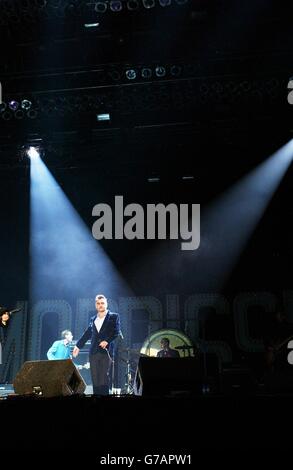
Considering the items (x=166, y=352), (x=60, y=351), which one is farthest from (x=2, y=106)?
(x=166, y=352)

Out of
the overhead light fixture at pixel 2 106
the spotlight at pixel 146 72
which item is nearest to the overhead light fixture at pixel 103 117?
the spotlight at pixel 146 72

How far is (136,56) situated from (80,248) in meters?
4.41

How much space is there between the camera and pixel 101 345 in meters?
6.83

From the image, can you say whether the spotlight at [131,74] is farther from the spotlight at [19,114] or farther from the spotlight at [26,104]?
the spotlight at [19,114]

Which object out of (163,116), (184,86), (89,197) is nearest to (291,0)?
(184,86)

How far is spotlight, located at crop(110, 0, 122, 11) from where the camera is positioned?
6.56m

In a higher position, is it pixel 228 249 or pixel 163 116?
pixel 163 116

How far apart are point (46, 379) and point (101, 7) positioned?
207 inches

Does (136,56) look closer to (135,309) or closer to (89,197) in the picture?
(89,197)

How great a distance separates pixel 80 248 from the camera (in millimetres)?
10219

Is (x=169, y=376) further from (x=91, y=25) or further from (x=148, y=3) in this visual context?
(x=91, y=25)

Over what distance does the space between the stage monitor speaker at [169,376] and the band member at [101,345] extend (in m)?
3.20

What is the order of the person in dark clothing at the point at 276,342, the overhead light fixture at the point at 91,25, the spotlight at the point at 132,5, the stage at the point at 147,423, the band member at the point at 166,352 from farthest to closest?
the band member at the point at 166,352 → the person in dark clothing at the point at 276,342 → the overhead light fixture at the point at 91,25 → the spotlight at the point at 132,5 → the stage at the point at 147,423

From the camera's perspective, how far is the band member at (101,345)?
6.99 meters
